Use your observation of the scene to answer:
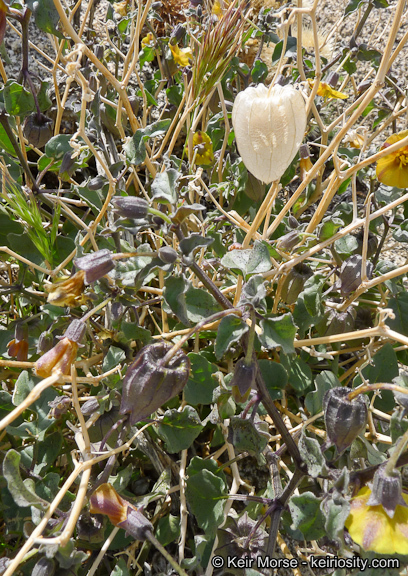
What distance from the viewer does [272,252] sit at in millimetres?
785

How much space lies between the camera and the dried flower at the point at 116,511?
585 millimetres

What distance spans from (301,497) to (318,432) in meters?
0.26

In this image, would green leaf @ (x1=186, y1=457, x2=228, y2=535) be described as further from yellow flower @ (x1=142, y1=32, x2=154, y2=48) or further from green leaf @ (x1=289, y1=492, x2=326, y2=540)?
yellow flower @ (x1=142, y1=32, x2=154, y2=48)

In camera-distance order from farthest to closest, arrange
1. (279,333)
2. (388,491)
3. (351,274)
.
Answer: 1. (351,274)
2. (279,333)
3. (388,491)

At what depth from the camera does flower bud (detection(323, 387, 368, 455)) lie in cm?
56

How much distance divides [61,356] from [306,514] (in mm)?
358

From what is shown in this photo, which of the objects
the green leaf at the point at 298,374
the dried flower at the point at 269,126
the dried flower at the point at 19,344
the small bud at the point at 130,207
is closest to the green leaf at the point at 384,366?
the green leaf at the point at 298,374

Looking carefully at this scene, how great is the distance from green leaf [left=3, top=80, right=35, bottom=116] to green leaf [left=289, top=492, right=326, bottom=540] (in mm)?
775

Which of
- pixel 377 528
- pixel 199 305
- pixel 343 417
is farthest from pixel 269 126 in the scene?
pixel 377 528

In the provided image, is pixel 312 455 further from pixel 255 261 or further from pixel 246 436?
pixel 255 261

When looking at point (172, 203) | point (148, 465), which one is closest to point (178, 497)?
point (148, 465)

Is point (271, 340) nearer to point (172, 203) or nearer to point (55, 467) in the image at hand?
point (172, 203)

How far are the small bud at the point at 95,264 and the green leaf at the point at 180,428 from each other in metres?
0.28

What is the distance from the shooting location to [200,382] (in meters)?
0.80
